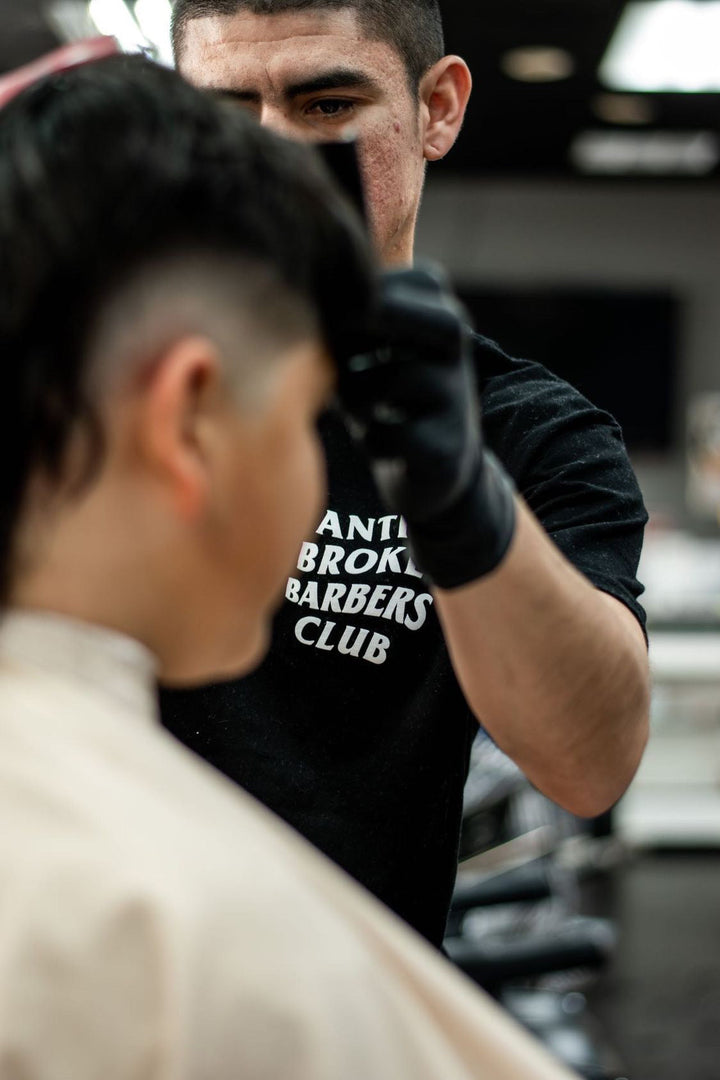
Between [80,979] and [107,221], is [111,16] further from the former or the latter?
[80,979]

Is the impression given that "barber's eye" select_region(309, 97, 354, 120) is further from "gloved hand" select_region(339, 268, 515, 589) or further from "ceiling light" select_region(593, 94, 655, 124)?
"ceiling light" select_region(593, 94, 655, 124)

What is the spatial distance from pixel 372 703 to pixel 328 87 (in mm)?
535

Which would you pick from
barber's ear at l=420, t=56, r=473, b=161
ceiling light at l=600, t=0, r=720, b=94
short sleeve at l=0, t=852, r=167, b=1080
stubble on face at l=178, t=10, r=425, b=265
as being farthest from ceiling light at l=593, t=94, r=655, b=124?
short sleeve at l=0, t=852, r=167, b=1080

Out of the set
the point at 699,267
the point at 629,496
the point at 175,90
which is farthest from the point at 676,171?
the point at 175,90

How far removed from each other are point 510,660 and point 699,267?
6.70 metres

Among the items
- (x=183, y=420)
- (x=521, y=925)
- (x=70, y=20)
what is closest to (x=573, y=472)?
(x=183, y=420)

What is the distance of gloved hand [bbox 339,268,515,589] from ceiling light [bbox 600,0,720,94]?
427cm

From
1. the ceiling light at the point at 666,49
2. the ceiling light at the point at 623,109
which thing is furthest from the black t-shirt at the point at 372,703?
the ceiling light at the point at 623,109

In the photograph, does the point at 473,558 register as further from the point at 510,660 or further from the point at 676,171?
the point at 676,171

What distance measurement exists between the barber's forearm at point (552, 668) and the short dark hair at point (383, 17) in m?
0.49

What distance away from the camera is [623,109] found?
5.89 meters

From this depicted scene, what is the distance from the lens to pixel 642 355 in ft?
23.3

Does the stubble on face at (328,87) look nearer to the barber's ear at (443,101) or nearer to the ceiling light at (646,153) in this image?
the barber's ear at (443,101)

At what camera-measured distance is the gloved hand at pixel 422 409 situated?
0.80 meters
